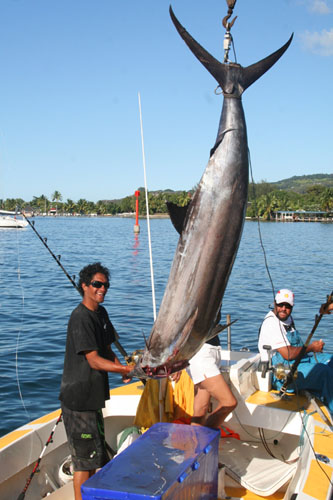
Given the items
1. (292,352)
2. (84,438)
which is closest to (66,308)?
(292,352)

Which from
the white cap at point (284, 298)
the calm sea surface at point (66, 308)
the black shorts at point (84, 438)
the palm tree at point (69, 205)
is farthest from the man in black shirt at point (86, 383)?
the palm tree at point (69, 205)

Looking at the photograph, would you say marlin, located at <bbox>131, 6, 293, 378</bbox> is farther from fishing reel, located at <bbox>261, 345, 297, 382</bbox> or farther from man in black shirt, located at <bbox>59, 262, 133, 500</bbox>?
fishing reel, located at <bbox>261, 345, 297, 382</bbox>

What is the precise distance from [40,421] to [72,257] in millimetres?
23763

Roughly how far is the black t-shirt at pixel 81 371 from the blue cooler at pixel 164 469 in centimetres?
42

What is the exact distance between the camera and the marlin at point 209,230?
251cm

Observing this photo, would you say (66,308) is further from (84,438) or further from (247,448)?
(84,438)

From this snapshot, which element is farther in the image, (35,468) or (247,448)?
(247,448)

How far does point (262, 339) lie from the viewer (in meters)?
5.11

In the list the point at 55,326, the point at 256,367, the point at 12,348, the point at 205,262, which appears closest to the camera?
the point at 205,262

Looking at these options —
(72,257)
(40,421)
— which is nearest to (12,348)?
(40,421)

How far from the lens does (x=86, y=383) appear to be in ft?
11.0

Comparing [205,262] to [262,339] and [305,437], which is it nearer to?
[305,437]

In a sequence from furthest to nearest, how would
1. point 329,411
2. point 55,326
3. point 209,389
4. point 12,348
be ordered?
point 55,326
point 12,348
point 329,411
point 209,389

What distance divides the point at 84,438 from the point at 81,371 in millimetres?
429
